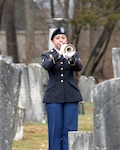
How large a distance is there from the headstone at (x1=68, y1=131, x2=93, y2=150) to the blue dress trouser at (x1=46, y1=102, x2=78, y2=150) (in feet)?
3.76


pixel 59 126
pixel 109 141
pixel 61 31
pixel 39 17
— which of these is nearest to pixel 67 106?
pixel 59 126

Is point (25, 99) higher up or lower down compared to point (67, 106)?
higher up

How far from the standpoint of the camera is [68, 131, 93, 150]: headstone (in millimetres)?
7660

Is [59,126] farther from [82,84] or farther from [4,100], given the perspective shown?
[82,84]

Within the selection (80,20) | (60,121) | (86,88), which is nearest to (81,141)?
(60,121)

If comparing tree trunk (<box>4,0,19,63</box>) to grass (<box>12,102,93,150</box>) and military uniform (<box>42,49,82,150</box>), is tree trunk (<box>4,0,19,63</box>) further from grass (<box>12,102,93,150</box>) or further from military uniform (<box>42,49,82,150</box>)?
military uniform (<box>42,49,82,150</box>)

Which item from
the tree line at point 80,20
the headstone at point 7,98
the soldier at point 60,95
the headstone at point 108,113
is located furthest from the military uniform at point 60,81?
the tree line at point 80,20

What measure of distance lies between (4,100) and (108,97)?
5.09 ft

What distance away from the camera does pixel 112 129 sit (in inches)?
276

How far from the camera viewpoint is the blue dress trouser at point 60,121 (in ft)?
29.3

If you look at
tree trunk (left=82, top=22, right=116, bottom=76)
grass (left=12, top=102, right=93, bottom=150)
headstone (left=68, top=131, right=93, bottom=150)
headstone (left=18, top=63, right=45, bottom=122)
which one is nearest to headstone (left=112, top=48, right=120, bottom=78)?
grass (left=12, top=102, right=93, bottom=150)

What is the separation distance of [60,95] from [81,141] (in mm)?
1323

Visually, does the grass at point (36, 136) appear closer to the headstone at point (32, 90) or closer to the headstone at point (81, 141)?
the headstone at point (32, 90)

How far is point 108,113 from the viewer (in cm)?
700
